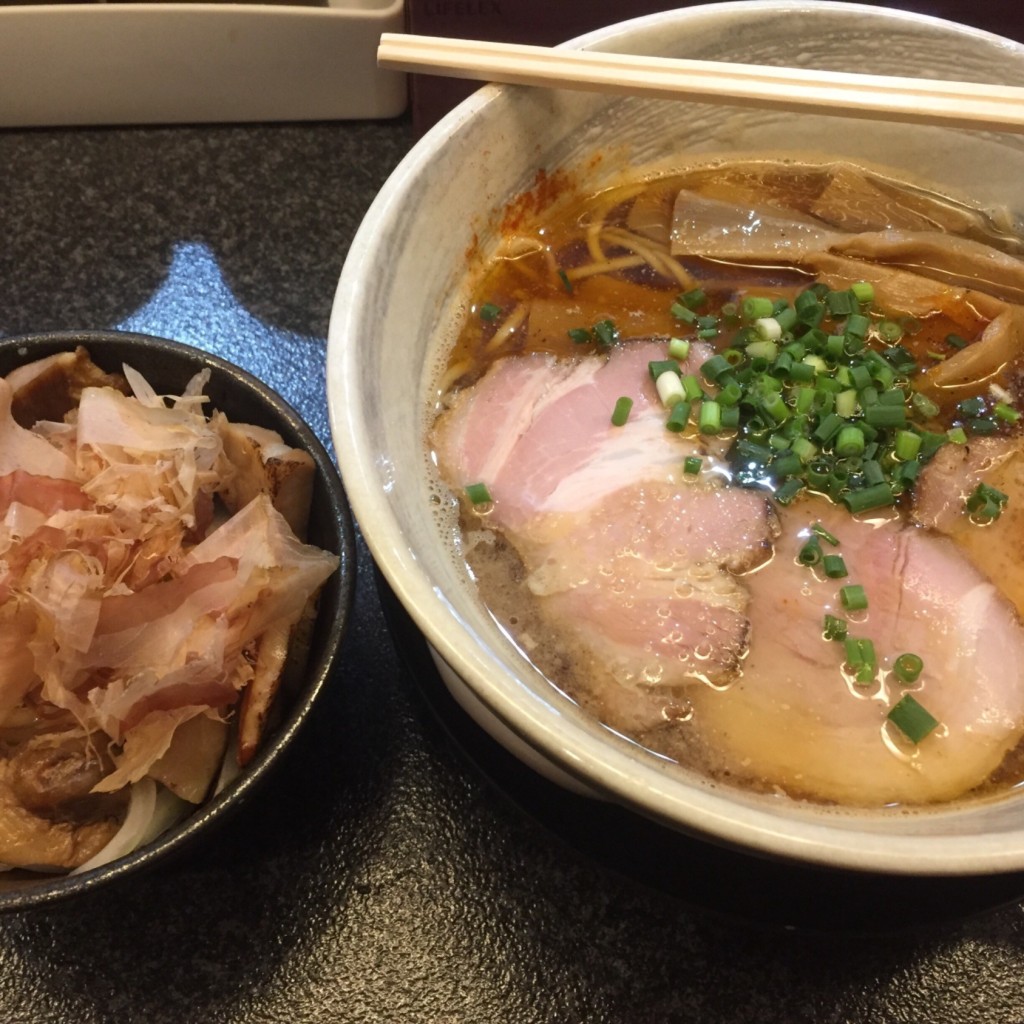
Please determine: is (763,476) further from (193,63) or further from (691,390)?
(193,63)

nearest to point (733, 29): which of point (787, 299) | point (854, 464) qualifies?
point (787, 299)

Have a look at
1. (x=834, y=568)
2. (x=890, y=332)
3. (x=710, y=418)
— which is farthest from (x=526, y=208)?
(x=834, y=568)

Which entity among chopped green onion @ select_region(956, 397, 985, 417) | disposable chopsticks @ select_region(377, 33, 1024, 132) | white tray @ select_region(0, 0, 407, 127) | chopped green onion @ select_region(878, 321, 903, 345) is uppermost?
disposable chopsticks @ select_region(377, 33, 1024, 132)

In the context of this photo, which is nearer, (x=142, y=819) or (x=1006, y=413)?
(x=142, y=819)

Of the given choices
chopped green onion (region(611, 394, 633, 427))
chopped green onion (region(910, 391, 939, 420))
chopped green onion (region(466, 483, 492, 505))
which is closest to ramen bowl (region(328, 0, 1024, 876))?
chopped green onion (region(466, 483, 492, 505))

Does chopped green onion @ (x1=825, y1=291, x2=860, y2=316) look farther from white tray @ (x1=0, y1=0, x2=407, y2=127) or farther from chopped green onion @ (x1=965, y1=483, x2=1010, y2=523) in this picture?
white tray @ (x1=0, y1=0, x2=407, y2=127)

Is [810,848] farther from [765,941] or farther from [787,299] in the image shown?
[787,299]
